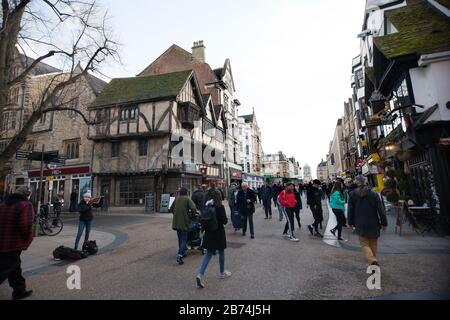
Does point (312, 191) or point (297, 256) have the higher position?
point (312, 191)

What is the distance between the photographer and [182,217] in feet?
19.3

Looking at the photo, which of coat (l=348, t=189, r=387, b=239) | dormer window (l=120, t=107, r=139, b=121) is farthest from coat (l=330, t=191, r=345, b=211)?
dormer window (l=120, t=107, r=139, b=121)

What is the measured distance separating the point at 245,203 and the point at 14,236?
6.38 meters

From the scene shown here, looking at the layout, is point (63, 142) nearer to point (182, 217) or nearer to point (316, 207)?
point (182, 217)

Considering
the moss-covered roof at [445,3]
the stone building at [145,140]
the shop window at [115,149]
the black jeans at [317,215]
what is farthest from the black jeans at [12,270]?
the shop window at [115,149]

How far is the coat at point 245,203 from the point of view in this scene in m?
8.55

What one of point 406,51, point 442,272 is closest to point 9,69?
point 442,272

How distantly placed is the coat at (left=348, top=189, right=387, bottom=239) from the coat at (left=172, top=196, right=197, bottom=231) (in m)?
3.70

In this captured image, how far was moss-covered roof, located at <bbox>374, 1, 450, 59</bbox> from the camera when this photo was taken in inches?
334

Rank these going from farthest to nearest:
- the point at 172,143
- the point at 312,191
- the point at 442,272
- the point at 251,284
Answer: the point at 172,143
the point at 312,191
the point at 442,272
the point at 251,284

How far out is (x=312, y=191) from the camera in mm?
8883

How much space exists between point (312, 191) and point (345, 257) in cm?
332

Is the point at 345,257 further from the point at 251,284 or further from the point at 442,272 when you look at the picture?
the point at 251,284

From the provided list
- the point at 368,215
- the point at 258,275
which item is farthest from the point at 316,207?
the point at 258,275
